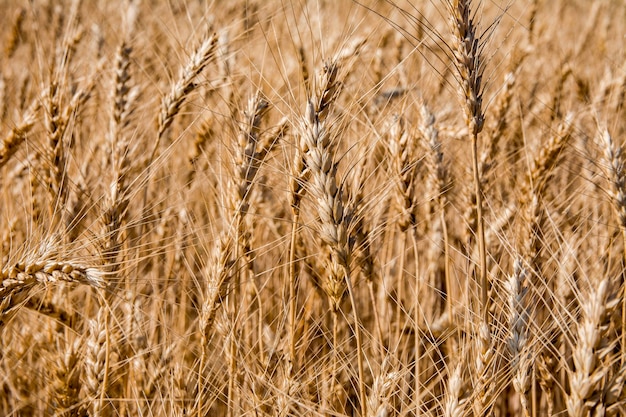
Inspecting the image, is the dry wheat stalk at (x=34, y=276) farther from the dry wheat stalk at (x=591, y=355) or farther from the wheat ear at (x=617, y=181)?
the wheat ear at (x=617, y=181)

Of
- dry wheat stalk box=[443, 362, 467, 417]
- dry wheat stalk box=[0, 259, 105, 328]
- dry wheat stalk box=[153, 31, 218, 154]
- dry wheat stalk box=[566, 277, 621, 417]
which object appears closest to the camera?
dry wheat stalk box=[566, 277, 621, 417]

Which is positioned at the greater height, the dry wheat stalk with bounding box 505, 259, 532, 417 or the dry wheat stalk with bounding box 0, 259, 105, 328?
the dry wheat stalk with bounding box 0, 259, 105, 328

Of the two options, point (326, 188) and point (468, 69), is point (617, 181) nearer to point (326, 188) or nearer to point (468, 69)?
point (468, 69)

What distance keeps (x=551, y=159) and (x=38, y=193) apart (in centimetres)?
200

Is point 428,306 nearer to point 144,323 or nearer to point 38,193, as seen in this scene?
point 144,323

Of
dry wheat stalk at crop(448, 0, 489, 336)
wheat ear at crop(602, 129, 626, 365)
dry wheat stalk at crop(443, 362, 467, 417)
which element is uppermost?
dry wheat stalk at crop(448, 0, 489, 336)

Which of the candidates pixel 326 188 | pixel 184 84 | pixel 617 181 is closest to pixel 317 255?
pixel 326 188

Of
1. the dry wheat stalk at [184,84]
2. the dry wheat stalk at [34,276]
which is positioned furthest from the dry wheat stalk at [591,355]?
the dry wheat stalk at [184,84]

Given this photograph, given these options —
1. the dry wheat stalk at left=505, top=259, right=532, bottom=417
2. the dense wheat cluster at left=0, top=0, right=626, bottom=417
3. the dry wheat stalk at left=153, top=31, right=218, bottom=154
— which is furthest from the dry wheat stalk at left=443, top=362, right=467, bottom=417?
the dry wheat stalk at left=153, top=31, right=218, bottom=154

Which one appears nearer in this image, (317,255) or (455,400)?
(455,400)

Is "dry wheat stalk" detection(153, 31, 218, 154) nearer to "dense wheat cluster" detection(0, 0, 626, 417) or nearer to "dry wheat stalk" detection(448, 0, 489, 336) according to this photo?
"dense wheat cluster" detection(0, 0, 626, 417)

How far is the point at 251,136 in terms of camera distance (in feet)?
4.90

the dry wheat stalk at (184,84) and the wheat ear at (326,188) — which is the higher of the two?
the dry wheat stalk at (184,84)

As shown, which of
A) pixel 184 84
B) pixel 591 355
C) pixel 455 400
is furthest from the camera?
pixel 184 84
